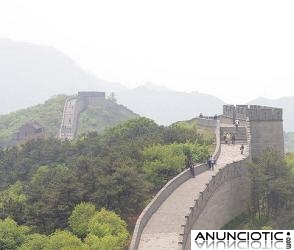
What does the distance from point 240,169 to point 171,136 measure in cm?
626

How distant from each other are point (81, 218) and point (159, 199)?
4.04 m

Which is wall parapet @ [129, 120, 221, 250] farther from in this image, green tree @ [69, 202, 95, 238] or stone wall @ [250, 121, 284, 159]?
stone wall @ [250, 121, 284, 159]

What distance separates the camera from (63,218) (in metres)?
24.6

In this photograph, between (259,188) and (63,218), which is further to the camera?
(259,188)

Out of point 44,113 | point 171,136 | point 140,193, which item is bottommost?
point 140,193

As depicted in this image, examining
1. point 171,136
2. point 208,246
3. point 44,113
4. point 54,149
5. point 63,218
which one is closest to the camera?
point 208,246

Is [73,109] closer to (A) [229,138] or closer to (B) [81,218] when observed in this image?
(A) [229,138]

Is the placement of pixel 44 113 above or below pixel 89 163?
above

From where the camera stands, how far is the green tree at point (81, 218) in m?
22.2

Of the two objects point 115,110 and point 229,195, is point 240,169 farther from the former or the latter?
point 115,110

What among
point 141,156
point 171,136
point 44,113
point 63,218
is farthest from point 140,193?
point 44,113

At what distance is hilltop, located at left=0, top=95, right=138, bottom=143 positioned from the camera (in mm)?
84062

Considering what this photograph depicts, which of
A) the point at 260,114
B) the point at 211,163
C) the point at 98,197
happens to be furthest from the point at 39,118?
the point at 98,197

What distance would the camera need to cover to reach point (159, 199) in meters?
25.1
